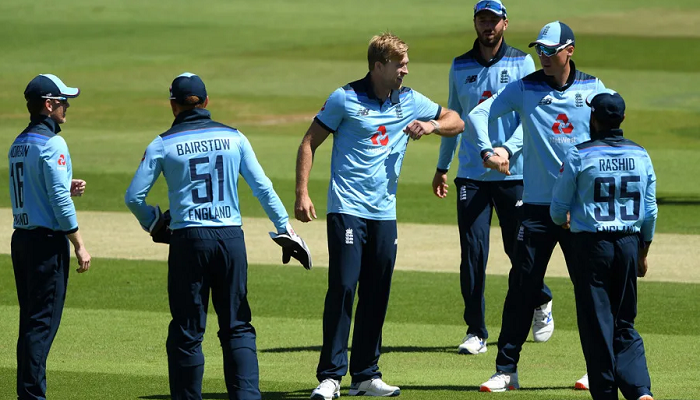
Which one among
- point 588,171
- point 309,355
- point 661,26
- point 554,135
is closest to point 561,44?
point 554,135

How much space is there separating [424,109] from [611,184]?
1.69m

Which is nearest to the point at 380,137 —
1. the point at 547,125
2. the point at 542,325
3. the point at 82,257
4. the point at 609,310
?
the point at 547,125

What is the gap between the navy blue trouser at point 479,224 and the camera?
10562mm

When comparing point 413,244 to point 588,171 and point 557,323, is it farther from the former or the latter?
point 588,171

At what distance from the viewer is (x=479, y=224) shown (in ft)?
34.9

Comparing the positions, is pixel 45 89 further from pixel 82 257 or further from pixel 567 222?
pixel 567 222

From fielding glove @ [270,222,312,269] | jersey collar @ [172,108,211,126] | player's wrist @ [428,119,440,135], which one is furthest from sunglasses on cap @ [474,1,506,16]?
jersey collar @ [172,108,211,126]

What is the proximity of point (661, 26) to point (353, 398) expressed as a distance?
40.9m

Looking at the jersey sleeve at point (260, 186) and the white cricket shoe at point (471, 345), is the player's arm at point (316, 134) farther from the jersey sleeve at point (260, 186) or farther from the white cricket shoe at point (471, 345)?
the white cricket shoe at point (471, 345)

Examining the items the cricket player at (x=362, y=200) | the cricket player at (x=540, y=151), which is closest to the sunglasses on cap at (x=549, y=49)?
the cricket player at (x=540, y=151)

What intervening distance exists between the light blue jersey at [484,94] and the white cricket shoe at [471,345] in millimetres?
1242

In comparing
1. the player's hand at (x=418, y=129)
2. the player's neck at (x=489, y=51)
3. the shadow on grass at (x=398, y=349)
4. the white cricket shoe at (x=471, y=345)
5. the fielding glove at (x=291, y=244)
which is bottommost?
the shadow on grass at (x=398, y=349)

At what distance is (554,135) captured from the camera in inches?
352

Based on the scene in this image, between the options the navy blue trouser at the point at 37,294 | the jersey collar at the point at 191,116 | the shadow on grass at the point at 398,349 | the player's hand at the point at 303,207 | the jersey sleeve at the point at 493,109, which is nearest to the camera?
the jersey collar at the point at 191,116
